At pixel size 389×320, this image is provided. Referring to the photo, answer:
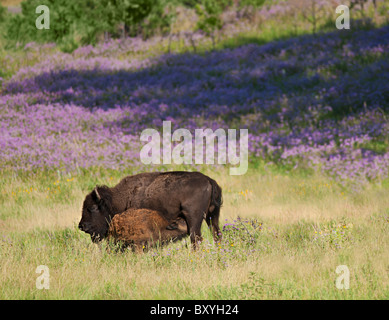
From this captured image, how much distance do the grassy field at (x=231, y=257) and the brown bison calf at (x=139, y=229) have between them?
0.58 feet

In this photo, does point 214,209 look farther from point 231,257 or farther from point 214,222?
point 231,257

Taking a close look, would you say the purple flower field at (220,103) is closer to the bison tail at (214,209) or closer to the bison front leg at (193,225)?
the bison tail at (214,209)

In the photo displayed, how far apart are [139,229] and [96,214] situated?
77cm

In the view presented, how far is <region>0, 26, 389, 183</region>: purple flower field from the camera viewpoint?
14320 mm

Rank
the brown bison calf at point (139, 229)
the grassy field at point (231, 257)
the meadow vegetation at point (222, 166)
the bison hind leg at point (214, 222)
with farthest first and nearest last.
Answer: the bison hind leg at point (214, 222), the brown bison calf at point (139, 229), the meadow vegetation at point (222, 166), the grassy field at point (231, 257)

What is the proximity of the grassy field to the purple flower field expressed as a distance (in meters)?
3.31

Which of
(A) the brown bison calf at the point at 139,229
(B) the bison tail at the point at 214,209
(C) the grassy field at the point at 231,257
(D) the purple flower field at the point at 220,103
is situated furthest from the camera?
(D) the purple flower field at the point at 220,103

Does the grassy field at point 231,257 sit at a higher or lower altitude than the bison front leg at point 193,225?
lower

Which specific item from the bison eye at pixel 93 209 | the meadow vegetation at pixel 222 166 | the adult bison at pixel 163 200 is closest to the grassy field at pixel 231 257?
the meadow vegetation at pixel 222 166

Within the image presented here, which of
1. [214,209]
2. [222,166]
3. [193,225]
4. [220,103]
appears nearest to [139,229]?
[193,225]

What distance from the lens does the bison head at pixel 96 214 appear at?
7266 millimetres

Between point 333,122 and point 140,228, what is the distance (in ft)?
38.1

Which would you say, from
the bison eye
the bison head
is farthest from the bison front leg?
the bison eye

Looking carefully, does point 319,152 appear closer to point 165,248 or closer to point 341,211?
point 341,211
